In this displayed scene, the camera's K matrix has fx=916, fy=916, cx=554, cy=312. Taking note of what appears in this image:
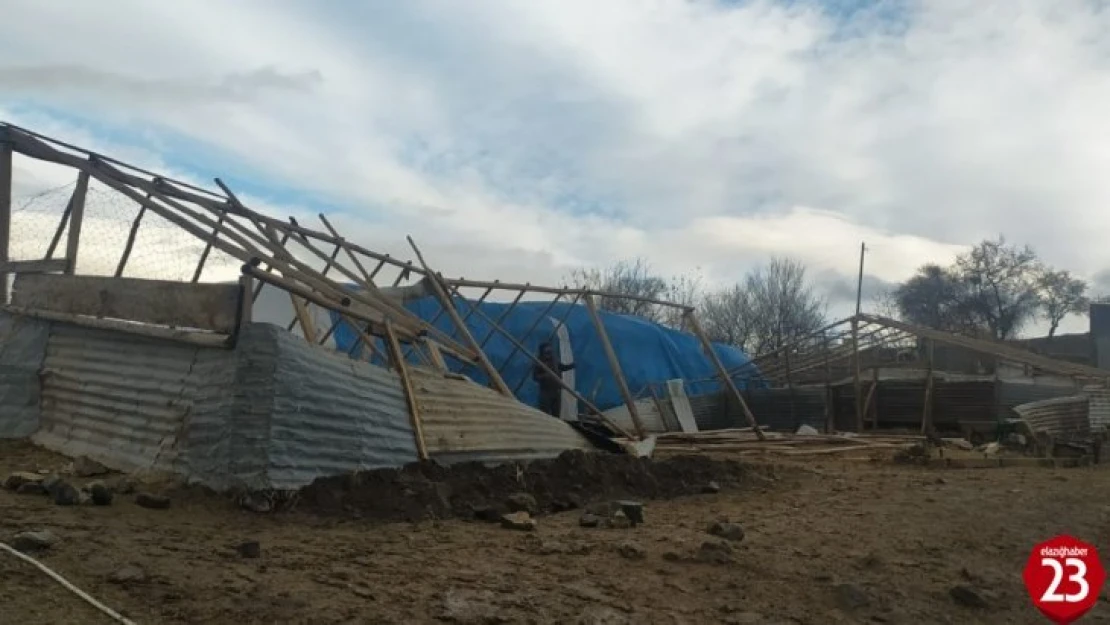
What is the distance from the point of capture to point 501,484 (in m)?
7.38

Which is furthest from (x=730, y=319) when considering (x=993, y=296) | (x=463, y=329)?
(x=463, y=329)

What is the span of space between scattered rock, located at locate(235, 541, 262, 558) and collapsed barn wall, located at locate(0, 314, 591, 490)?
1294mm

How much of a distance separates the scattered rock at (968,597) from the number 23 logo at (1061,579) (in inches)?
59.3

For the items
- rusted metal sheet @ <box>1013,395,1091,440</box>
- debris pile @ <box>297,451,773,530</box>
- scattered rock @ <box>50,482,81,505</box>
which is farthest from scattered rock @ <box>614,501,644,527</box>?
rusted metal sheet @ <box>1013,395,1091,440</box>

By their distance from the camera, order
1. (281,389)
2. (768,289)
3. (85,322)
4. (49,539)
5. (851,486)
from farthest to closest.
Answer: (768,289)
(851,486)
(85,322)
(281,389)
(49,539)

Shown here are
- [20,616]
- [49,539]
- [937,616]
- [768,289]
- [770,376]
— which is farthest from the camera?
[768,289]

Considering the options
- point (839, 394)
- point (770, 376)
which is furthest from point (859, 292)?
point (839, 394)

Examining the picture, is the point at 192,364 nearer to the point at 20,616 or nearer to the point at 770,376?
the point at 20,616

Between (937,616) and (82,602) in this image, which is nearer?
(82,602)

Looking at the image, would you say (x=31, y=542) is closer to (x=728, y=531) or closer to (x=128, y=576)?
(x=128, y=576)

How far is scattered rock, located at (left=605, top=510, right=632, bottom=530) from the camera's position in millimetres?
6434

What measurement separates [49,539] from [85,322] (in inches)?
149

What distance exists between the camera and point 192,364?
6785 mm

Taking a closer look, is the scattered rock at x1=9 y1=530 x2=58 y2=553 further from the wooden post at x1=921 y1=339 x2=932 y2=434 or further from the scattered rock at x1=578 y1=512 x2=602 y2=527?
the wooden post at x1=921 y1=339 x2=932 y2=434
